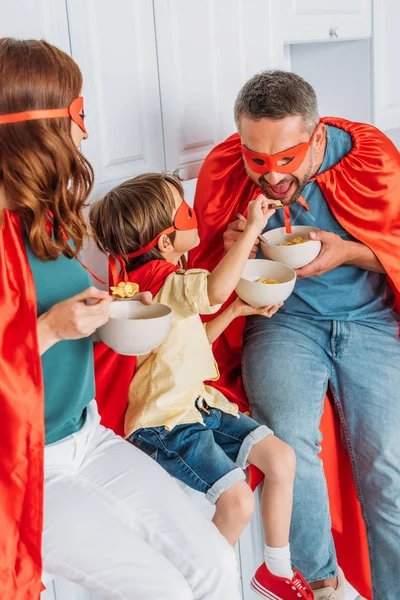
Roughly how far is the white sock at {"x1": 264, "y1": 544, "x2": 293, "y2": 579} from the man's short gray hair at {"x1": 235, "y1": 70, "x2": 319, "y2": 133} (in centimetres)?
97

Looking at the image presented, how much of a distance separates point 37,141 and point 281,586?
104 cm

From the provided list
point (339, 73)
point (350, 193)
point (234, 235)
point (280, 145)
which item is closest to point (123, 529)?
point (234, 235)

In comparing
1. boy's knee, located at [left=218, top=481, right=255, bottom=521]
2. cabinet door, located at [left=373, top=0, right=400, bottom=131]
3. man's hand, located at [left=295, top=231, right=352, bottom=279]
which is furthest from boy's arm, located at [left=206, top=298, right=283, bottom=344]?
cabinet door, located at [left=373, top=0, right=400, bottom=131]

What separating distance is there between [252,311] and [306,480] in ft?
1.34

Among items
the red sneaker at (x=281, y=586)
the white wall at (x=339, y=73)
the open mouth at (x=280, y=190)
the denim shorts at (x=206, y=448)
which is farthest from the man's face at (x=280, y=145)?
the white wall at (x=339, y=73)

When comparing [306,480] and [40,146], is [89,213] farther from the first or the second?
[306,480]

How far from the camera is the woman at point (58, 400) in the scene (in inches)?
49.3

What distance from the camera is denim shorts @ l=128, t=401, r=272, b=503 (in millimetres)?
1576

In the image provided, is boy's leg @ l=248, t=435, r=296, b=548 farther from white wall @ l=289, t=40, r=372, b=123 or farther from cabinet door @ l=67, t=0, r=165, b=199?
white wall @ l=289, t=40, r=372, b=123

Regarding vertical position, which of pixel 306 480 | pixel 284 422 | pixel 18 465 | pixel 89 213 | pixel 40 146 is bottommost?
pixel 306 480

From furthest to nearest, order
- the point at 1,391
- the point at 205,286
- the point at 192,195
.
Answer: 1. the point at 192,195
2. the point at 205,286
3. the point at 1,391

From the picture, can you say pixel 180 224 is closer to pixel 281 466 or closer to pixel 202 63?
pixel 281 466

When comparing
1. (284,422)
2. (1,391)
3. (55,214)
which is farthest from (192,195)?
(1,391)

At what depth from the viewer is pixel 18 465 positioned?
1.25 metres
